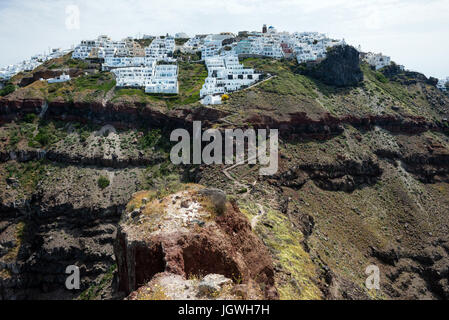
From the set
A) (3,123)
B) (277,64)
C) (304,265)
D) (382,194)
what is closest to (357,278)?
(304,265)

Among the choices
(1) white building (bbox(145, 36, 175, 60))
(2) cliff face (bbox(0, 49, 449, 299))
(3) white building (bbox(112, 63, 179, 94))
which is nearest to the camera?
(2) cliff face (bbox(0, 49, 449, 299))

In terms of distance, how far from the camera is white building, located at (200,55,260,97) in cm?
6001

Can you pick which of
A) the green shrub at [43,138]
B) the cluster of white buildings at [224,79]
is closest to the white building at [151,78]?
the cluster of white buildings at [224,79]

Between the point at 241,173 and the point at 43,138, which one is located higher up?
the point at 43,138

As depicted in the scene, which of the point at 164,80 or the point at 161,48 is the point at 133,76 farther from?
the point at 161,48

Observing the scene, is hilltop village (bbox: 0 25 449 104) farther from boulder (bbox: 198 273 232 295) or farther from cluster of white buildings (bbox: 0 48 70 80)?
boulder (bbox: 198 273 232 295)

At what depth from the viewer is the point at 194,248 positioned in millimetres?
15000

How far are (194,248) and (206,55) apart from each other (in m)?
73.9

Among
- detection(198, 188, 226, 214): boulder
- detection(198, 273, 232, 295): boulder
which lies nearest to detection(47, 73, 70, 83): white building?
detection(198, 188, 226, 214): boulder

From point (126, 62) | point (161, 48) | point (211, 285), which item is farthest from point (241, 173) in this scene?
point (161, 48)

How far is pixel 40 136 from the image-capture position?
53969mm

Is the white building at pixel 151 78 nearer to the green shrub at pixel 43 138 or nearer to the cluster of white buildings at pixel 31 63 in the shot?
the green shrub at pixel 43 138

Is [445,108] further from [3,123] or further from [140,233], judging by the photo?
[3,123]

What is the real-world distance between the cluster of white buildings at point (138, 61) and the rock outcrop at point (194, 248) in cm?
4842
